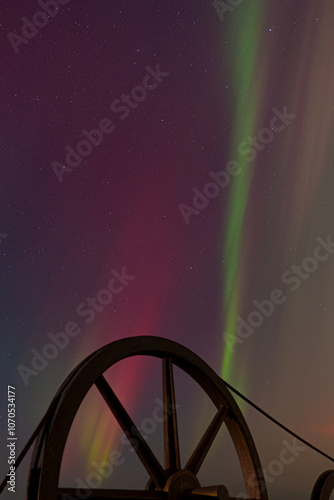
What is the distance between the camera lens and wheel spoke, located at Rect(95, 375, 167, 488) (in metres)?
6.85

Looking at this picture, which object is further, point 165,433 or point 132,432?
point 165,433

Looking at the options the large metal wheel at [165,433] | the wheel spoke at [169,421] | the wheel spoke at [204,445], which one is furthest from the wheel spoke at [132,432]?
the wheel spoke at [204,445]

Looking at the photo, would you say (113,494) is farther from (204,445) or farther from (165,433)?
(204,445)

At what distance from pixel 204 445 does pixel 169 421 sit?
0.55m

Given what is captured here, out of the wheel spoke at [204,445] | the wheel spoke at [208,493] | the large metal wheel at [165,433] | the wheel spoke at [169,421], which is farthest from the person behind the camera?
the wheel spoke at [204,445]

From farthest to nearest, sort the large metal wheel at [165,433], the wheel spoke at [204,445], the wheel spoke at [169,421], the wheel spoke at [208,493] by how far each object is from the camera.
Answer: the wheel spoke at [204,445] → the wheel spoke at [169,421] → the wheel spoke at [208,493] → the large metal wheel at [165,433]

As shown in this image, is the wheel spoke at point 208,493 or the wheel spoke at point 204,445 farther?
the wheel spoke at point 204,445

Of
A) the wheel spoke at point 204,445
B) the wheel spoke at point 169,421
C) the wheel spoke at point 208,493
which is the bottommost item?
the wheel spoke at point 208,493

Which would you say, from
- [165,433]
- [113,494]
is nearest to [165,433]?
[165,433]

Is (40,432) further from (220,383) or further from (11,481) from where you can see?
(220,383)

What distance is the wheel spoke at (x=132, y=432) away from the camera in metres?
6.85

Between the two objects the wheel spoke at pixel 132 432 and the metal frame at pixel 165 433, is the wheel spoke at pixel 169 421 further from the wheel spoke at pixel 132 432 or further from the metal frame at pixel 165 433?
the wheel spoke at pixel 132 432

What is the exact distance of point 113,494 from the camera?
6.53 meters

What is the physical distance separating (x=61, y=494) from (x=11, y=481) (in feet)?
2.55
